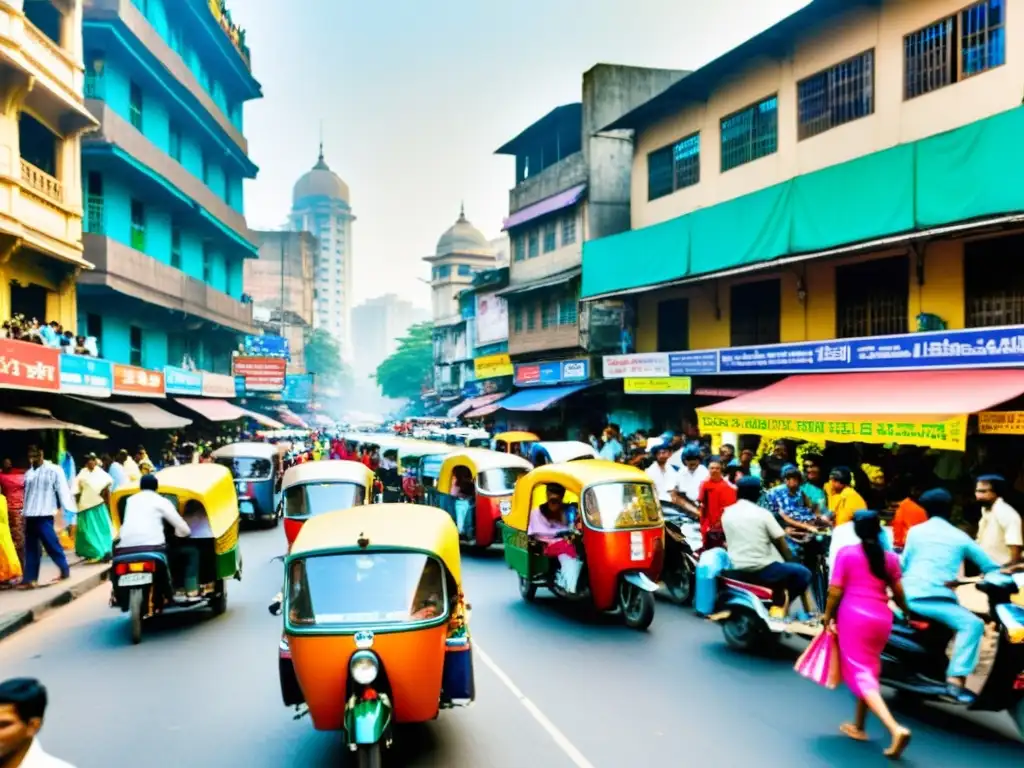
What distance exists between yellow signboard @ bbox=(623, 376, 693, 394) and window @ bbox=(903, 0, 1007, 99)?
834 centimetres

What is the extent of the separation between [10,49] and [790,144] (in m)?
16.1

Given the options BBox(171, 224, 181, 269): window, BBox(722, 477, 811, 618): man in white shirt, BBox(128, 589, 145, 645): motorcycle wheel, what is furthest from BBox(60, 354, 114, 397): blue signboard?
BBox(722, 477, 811, 618): man in white shirt

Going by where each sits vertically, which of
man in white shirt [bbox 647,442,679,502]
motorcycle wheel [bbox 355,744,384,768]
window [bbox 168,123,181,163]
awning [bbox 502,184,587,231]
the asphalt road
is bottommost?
the asphalt road

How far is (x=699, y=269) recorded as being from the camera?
65.6 feet

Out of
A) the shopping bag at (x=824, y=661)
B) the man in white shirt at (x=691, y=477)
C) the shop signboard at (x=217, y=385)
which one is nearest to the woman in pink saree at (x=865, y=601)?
the shopping bag at (x=824, y=661)

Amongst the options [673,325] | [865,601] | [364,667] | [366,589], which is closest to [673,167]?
[673,325]

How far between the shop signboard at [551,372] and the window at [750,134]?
8.46 meters

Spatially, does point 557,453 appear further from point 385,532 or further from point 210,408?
point 210,408

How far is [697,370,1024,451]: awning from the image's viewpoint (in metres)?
12.1

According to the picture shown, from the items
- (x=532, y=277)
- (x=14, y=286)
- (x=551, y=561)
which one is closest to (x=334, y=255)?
(x=532, y=277)

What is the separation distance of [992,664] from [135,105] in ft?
97.5

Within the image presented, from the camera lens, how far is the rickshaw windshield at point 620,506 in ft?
31.0

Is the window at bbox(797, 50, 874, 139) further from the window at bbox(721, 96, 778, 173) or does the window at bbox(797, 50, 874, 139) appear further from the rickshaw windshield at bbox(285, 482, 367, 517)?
the rickshaw windshield at bbox(285, 482, 367, 517)

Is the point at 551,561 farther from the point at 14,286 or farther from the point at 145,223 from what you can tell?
the point at 145,223
